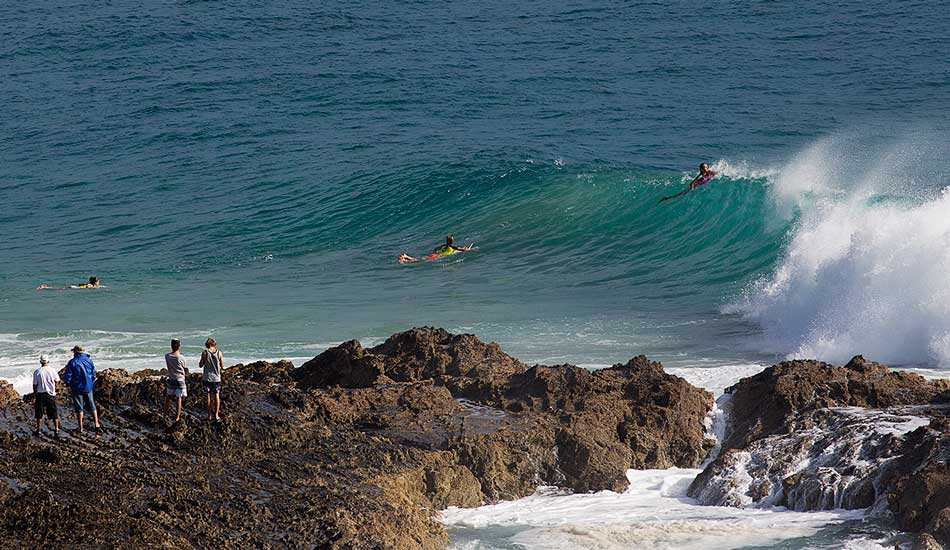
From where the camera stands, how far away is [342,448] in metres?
12.1

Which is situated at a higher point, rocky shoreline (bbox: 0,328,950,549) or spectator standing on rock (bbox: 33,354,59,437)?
spectator standing on rock (bbox: 33,354,59,437)

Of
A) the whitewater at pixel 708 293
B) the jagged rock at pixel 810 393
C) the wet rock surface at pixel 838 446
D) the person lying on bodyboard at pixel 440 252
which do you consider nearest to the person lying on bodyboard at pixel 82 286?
the whitewater at pixel 708 293


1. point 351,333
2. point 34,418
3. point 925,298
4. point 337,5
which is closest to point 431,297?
point 351,333

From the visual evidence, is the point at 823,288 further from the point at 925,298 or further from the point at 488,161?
the point at 488,161

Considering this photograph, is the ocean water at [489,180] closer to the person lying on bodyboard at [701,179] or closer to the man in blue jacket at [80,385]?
the person lying on bodyboard at [701,179]

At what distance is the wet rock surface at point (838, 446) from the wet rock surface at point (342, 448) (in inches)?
31.1

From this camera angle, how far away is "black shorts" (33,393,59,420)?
12195 mm

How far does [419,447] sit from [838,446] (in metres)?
3.93

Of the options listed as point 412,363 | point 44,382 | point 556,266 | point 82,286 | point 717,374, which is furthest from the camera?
point 556,266

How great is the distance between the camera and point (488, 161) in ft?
103

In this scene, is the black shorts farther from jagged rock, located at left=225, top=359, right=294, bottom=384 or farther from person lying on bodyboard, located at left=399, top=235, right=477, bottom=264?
person lying on bodyboard, located at left=399, top=235, right=477, bottom=264

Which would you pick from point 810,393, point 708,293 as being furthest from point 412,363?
point 708,293

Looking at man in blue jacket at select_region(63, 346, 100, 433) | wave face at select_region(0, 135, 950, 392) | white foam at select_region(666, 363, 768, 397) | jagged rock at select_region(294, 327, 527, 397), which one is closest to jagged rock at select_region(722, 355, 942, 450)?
white foam at select_region(666, 363, 768, 397)

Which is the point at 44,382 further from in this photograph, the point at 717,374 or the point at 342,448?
the point at 717,374
